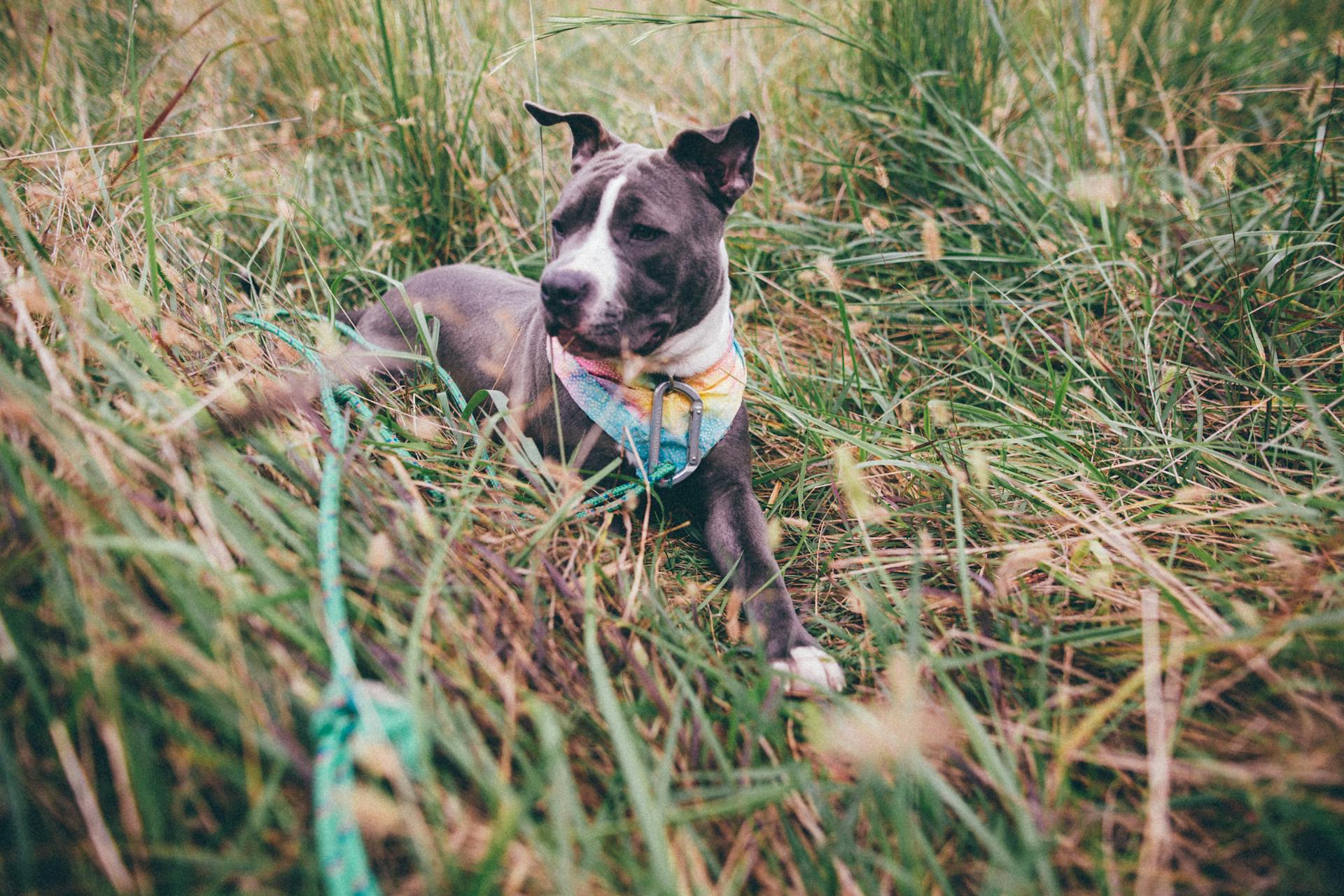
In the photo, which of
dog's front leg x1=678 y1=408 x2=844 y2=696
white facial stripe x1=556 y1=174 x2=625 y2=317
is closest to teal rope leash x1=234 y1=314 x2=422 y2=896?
dog's front leg x1=678 y1=408 x2=844 y2=696

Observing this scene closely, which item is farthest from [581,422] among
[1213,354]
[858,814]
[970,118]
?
[970,118]

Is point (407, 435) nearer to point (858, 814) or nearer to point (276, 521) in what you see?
point (276, 521)

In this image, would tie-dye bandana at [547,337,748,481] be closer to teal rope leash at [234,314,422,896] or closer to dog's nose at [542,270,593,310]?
dog's nose at [542,270,593,310]

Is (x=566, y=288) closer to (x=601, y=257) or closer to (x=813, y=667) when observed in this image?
(x=601, y=257)

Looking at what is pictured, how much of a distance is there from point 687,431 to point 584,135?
132 cm

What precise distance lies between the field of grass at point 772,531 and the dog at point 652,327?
0.18m

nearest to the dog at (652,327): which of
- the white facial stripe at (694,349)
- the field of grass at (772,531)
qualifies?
the white facial stripe at (694,349)

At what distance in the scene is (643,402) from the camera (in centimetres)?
250

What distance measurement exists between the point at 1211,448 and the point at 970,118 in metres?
2.21

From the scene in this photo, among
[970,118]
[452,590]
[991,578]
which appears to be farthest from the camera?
[970,118]

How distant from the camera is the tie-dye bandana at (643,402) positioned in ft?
8.06

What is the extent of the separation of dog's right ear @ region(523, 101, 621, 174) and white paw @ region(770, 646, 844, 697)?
2046 mm

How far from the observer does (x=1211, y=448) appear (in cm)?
238

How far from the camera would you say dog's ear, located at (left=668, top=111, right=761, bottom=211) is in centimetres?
257
